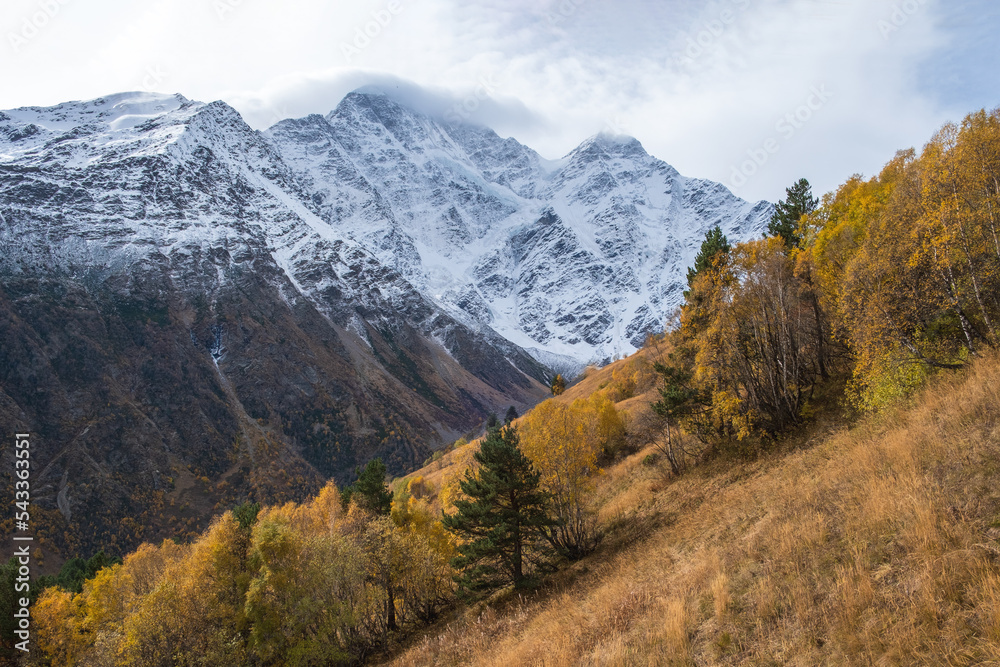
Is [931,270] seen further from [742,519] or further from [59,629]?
[59,629]

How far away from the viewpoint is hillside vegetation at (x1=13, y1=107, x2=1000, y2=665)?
797cm

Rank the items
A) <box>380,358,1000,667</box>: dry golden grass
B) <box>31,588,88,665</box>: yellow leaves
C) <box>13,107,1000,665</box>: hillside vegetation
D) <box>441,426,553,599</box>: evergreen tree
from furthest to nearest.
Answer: <box>31,588,88,665</box>: yellow leaves < <box>441,426,553,599</box>: evergreen tree < <box>13,107,1000,665</box>: hillside vegetation < <box>380,358,1000,667</box>: dry golden grass

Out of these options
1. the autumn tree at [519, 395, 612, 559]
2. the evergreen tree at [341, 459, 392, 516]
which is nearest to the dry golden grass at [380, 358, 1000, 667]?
the autumn tree at [519, 395, 612, 559]

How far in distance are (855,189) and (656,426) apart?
58.9 feet

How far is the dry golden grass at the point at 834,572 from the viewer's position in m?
6.64

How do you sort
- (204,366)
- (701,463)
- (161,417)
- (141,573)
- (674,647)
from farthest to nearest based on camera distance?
(204,366)
(161,417)
(141,573)
(701,463)
(674,647)

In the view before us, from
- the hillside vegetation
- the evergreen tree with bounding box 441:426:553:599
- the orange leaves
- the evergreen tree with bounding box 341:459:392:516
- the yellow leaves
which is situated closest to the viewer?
the hillside vegetation

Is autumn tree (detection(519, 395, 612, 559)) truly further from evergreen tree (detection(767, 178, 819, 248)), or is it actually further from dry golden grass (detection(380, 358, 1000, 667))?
evergreen tree (detection(767, 178, 819, 248))

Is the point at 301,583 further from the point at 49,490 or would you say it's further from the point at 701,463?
the point at 49,490

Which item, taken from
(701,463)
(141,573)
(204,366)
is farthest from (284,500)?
(701,463)

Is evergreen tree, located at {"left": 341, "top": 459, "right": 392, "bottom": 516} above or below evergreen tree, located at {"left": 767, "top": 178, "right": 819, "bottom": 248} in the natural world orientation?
below

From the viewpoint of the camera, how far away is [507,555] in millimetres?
23766

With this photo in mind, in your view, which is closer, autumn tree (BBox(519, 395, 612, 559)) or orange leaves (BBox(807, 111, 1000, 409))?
orange leaves (BBox(807, 111, 1000, 409))

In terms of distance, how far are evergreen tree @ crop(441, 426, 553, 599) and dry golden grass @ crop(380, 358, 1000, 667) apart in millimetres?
5389
